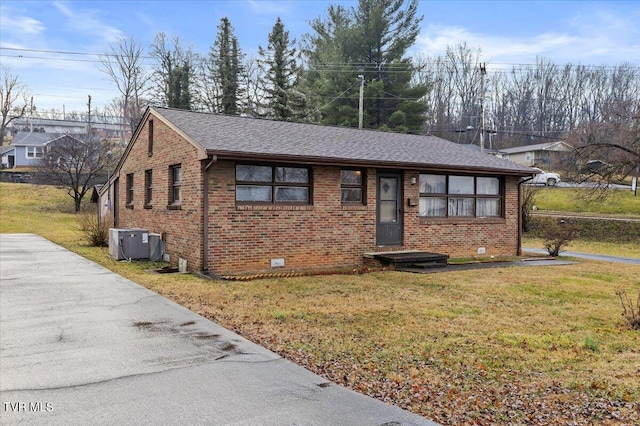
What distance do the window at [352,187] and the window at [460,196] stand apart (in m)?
2.24

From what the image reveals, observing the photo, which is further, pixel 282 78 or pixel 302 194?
pixel 282 78

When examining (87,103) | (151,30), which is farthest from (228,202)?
(87,103)

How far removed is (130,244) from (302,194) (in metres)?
5.46

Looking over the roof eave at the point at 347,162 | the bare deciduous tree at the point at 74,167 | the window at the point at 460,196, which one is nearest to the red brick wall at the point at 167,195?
the roof eave at the point at 347,162

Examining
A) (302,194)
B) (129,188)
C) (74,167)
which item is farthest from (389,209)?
(74,167)

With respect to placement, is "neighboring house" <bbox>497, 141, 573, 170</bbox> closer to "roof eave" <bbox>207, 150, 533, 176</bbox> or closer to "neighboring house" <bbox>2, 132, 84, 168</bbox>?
"roof eave" <bbox>207, 150, 533, 176</bbox>

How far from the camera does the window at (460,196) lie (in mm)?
14906

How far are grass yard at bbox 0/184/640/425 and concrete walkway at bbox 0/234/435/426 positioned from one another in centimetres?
39

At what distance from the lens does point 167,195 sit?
1355 centimetres

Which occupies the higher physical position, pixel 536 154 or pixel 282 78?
pixel 282 78

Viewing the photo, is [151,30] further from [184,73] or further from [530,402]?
[530,402]

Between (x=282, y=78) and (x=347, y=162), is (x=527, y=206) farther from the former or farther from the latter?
(x=347, y=162)

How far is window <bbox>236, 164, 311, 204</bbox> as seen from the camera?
11812mm

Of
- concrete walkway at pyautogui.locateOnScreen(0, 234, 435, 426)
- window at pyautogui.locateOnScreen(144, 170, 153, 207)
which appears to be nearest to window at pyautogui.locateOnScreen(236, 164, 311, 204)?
concrete walkway at pyautogui.locateOnScreen(0, 234, 435, 426)
